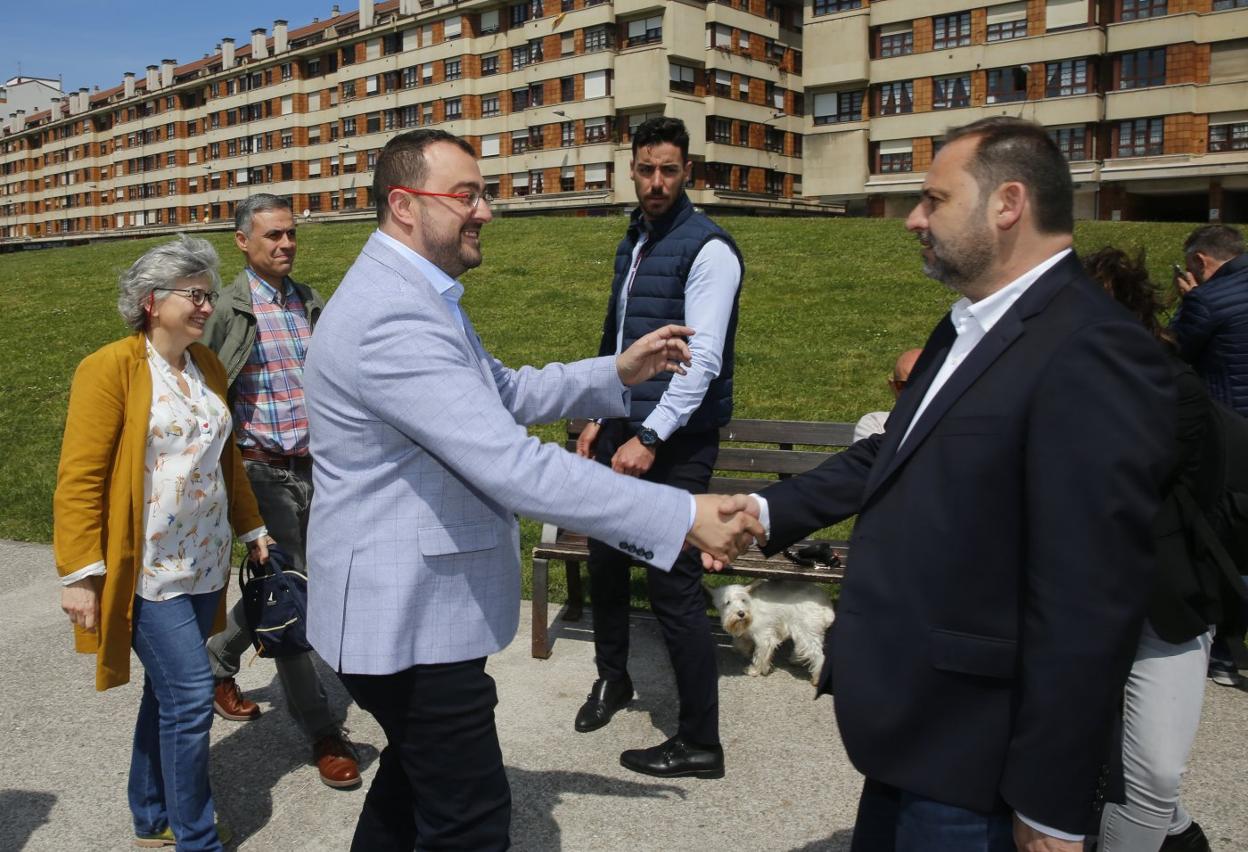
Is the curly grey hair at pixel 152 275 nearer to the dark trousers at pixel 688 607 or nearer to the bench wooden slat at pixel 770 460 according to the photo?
the dark trousers at pixel 688 607

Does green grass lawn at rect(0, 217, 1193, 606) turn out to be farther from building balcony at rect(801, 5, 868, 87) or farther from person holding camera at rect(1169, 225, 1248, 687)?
building balcony at rect(801, 5, 868, 87)

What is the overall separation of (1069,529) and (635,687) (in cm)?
358

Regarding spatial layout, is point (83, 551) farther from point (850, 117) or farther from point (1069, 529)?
point (850, 117)

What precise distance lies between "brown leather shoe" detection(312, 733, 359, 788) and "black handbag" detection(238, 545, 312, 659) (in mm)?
520

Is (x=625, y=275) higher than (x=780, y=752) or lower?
higher

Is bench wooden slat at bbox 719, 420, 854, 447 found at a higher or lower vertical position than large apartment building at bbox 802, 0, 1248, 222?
lower

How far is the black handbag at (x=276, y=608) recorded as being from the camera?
3.93 m

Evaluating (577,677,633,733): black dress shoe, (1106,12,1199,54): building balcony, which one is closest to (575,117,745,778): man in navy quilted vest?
(577,677,633,733): black dress shoe

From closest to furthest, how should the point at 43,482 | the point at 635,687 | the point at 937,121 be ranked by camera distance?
the point at 635,687 → the point at 43,482 → the point at 937,121

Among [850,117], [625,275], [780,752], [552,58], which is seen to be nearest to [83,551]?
[625,275]

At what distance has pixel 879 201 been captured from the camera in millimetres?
53031

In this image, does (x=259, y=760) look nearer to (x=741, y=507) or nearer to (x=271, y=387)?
(x=271, y=387)

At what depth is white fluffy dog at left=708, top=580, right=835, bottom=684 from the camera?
5328mm

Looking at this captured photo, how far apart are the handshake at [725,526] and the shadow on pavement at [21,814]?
310cm
